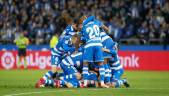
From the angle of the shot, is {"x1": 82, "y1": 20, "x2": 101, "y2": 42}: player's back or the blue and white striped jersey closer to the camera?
{"x1": 82, "y1": 20, "x2": 101, "y2": 42}: player's back

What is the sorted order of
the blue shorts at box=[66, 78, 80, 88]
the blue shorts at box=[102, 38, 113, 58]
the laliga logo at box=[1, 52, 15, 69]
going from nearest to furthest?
the blue shorts at box=[66, 78, 80, 88] < the blue shorts at box=[102, 38, 113, 58] < the laliga logo at box=[1, 52, 15, 69]

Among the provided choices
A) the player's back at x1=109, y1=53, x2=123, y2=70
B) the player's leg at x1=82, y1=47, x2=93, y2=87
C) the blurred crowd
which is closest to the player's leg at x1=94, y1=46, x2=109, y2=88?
the player's leg at x1=82, y1=47, x2=93, y2=87

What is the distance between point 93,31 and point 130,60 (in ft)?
54.3

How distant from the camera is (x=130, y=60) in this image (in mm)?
35844

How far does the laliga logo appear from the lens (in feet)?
124

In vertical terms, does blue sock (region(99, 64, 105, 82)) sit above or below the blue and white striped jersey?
below

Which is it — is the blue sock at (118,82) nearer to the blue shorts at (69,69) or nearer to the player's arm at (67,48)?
the blue shorts at (69,69)

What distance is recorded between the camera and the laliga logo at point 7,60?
1489 inches

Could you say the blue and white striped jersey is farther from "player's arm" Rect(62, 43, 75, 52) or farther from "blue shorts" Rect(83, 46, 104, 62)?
"blue shorts" Rect(83, 46, 104, 62)

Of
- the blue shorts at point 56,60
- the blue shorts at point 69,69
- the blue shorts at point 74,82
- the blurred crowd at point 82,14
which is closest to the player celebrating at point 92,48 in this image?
the blue shorts at point 74,82

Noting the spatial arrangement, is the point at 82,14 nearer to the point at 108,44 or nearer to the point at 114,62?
the point at 114,62

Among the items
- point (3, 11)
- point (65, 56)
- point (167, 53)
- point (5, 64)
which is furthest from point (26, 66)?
point (65, 56)

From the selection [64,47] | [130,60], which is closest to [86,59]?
[64,47]

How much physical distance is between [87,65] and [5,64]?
1877 cm
